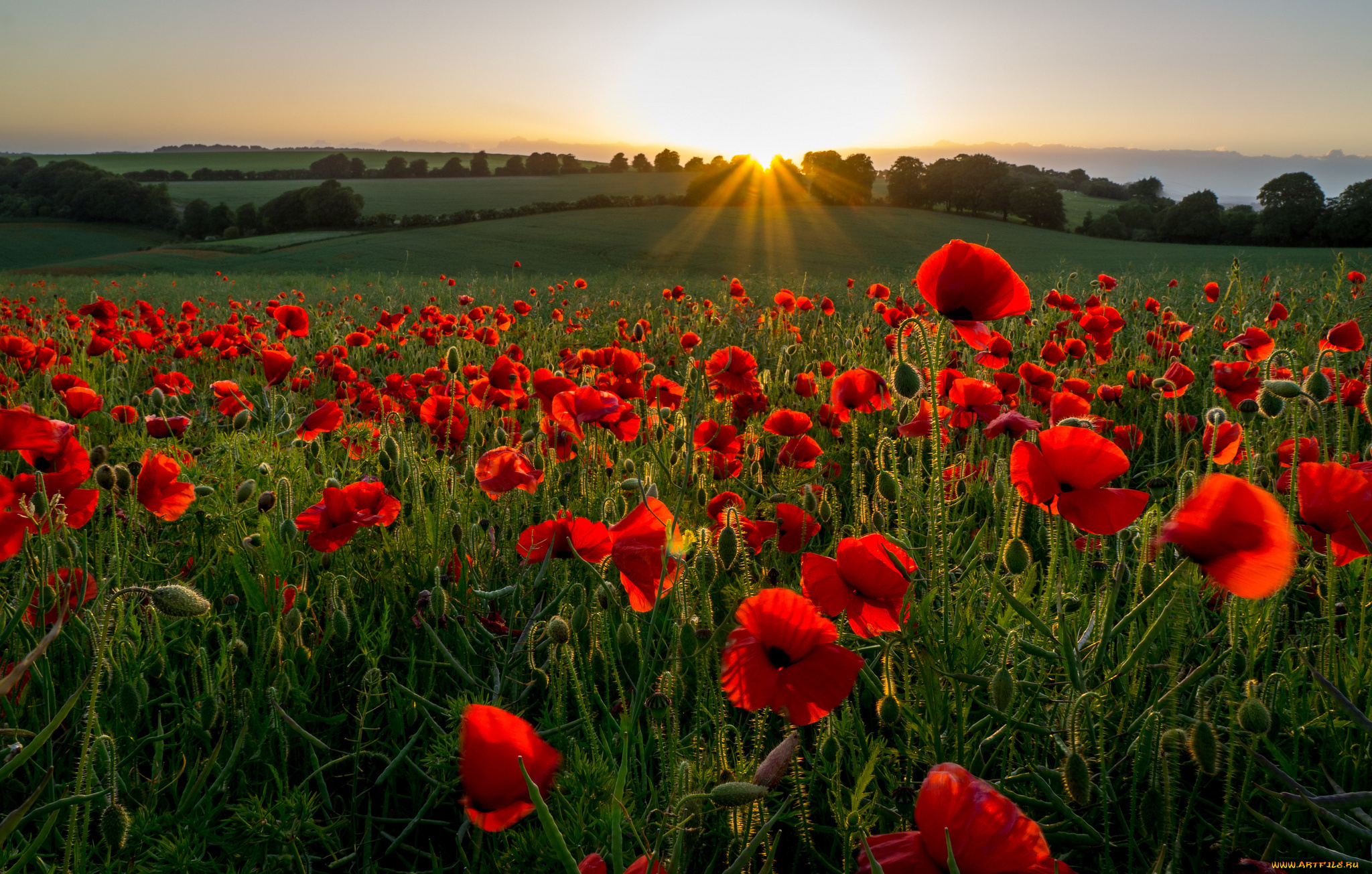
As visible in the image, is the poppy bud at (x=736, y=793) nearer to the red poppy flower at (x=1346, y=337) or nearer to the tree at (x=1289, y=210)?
the red poppy flower at (x=1346, y=337)

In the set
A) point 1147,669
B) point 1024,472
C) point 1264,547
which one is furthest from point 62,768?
point 1147,669

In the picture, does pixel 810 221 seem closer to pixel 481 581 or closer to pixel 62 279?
pixel 62 279

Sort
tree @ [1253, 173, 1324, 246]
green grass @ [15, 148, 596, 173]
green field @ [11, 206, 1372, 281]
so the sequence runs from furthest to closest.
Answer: green grass @ [15, 148, 596, 173] < tree @ [1253, 173, 1324, 246] < green field @ [11, 206, 1372, 281]

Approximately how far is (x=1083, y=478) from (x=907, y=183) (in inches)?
2284

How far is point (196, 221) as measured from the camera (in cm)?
4891

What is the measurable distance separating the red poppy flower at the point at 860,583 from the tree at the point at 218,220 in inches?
2288

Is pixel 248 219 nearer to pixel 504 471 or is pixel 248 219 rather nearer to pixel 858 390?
pixel 504 471

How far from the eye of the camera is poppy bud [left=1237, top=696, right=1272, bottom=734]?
93 centimetres

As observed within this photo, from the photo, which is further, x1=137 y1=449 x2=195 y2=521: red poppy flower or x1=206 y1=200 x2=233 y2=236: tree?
x1=206 y1=200 x2=233 y2=236: tree

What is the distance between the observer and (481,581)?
2.01m

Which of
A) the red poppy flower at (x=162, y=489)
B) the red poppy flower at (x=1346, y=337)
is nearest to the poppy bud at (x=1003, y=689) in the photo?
the red poppy flower at (x=162, y=489)

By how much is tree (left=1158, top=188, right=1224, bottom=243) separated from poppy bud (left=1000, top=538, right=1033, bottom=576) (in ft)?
157

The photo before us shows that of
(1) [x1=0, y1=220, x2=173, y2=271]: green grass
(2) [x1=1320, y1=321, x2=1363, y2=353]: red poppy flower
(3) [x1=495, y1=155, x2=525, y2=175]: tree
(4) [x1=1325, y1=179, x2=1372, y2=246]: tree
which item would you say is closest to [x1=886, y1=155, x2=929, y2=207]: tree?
(4) [x1=1325, y1=179, x2=1372, y2=246]: tree

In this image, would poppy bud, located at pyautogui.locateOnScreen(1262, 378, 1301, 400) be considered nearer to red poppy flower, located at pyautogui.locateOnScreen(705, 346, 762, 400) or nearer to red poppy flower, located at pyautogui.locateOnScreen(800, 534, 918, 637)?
red poppy flower, located at pyautogui.locateOnScreen(800, 534, 918, 637)
